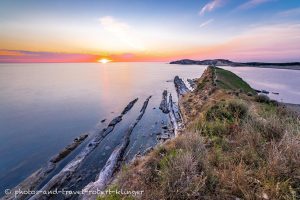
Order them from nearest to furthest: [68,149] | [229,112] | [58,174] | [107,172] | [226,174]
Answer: [226,174]
[229,112]
[107,172]
[58,174]
[68,149]

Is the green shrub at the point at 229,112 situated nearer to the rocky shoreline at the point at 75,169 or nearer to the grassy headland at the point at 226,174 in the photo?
the grassy headland at the point at 226,174

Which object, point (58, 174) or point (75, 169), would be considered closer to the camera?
point (58, 174)

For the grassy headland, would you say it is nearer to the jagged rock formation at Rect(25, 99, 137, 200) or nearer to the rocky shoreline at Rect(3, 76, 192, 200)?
the rocky shoreline at Rect(3, 76, 192, 200)

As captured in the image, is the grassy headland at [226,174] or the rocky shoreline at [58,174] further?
the rocky shoreline at [58,174]

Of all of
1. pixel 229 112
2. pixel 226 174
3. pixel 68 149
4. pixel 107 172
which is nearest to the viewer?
pixel 226 174

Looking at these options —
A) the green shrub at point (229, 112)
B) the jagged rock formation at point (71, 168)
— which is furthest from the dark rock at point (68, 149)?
the green shrub at point (229, 112)

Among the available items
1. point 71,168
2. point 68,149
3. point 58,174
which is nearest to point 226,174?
point 58,174

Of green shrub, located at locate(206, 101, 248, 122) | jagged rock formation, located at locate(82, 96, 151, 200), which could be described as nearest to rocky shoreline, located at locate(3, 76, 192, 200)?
jagged rock formation, located at locate(82, 96, 151, 200)

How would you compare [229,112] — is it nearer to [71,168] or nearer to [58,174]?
[71,168]

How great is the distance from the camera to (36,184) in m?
11.1

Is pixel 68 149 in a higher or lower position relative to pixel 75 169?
lower

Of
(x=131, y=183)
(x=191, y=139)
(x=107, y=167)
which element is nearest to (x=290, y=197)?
(x=191, y=139)

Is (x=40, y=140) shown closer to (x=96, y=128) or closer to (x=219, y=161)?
(x=96, y=128)

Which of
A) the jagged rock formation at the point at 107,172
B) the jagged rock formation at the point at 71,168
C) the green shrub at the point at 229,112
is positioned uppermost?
the green shrub at the point at 229,112
